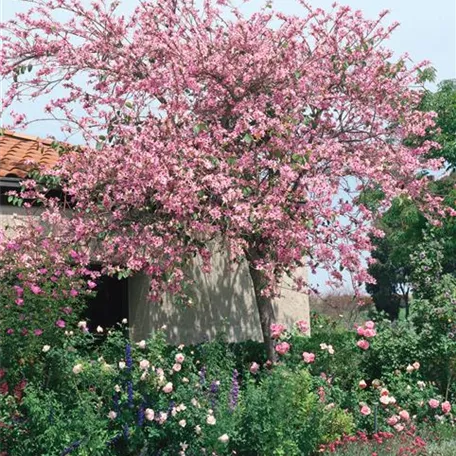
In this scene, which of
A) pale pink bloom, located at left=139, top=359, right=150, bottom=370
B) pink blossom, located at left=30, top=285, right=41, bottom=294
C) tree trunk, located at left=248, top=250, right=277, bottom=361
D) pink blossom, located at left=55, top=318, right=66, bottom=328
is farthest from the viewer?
tree trunk, located at left=248, top=250, right=277, bottom=361

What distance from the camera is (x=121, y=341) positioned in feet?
31.8

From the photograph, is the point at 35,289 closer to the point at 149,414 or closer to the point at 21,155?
the point at 149,414

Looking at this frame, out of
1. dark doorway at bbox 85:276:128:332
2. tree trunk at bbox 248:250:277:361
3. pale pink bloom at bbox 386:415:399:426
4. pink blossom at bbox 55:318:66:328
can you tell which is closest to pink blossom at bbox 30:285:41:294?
pink blossom at bbox 55:318:66:328

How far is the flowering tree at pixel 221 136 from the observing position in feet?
41.4

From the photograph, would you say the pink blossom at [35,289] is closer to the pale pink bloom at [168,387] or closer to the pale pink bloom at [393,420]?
the pale pink bloom at [168,387]

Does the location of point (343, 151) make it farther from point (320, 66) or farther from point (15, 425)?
point (15, 425)

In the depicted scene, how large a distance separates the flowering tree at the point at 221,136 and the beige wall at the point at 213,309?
2010 mm

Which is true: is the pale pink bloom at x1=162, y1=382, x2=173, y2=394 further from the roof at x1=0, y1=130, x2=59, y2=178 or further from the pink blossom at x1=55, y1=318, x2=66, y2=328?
the roof at x1=0, y1=130, x2=59, y2=178

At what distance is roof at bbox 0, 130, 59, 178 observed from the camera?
14305 mm

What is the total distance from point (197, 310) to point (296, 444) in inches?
319

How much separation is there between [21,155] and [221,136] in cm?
465

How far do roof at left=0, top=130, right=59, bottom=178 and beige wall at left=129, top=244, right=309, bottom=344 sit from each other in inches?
115

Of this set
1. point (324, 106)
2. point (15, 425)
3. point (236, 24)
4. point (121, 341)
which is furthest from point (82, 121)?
point (15, 425)

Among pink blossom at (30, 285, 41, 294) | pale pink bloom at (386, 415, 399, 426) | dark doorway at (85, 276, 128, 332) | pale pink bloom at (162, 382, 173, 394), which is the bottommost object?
pale pink bloom at (386, 415, 399, 426)
